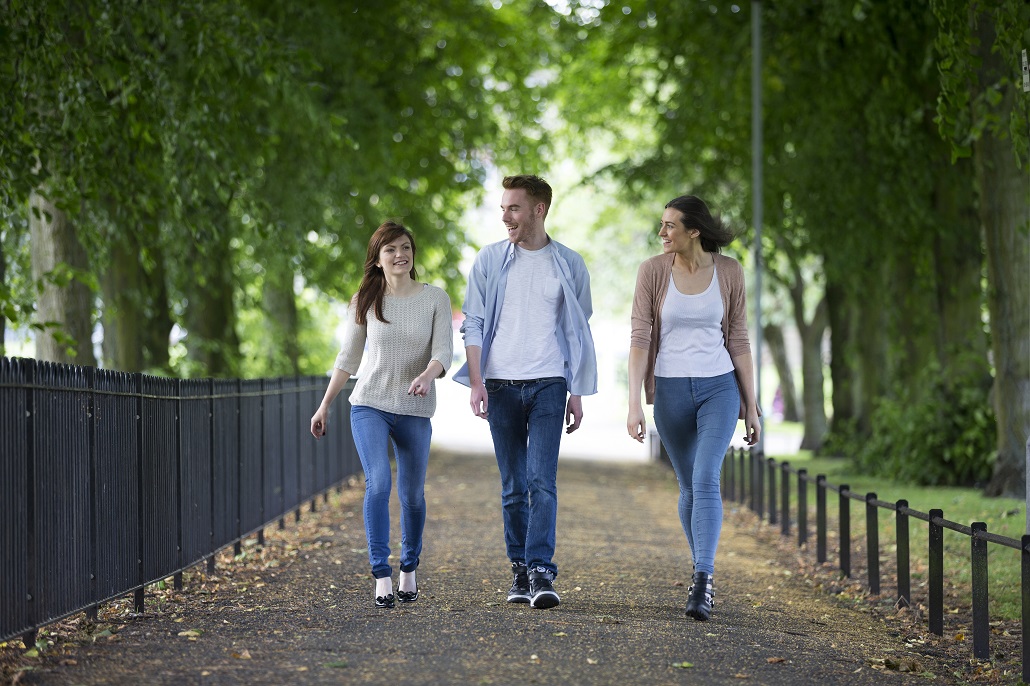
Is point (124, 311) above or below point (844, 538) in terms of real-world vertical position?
above

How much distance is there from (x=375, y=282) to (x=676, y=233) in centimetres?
156

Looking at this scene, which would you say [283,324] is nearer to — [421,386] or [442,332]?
[442,332]

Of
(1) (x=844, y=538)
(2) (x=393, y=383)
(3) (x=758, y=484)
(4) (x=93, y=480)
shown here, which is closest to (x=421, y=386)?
(2) (x=393, y=383)

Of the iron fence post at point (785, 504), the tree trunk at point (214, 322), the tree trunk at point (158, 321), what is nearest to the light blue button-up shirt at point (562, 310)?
the iron fence post at point (785, 504)

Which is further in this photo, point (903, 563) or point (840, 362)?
point (840, 362)

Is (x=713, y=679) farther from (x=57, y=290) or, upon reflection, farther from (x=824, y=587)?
(x=57, y=290)

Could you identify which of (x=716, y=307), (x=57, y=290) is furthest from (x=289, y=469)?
(x=716, y=307)

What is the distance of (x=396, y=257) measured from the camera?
7.47 m

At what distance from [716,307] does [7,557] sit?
3465 mm

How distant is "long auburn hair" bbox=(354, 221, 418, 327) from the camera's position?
7.50 metres

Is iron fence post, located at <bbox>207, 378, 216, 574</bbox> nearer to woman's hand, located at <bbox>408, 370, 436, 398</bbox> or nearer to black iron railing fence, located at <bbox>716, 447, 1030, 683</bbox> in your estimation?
woman's hand, located at <bbox>408, 370, 436, 398</bbox>

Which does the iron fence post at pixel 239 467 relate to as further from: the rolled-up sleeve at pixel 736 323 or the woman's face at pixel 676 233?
the rolled-up sleeve at pixel 736 323

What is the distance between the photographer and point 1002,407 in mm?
15391

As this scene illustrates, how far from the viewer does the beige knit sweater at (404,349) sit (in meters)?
7.36
